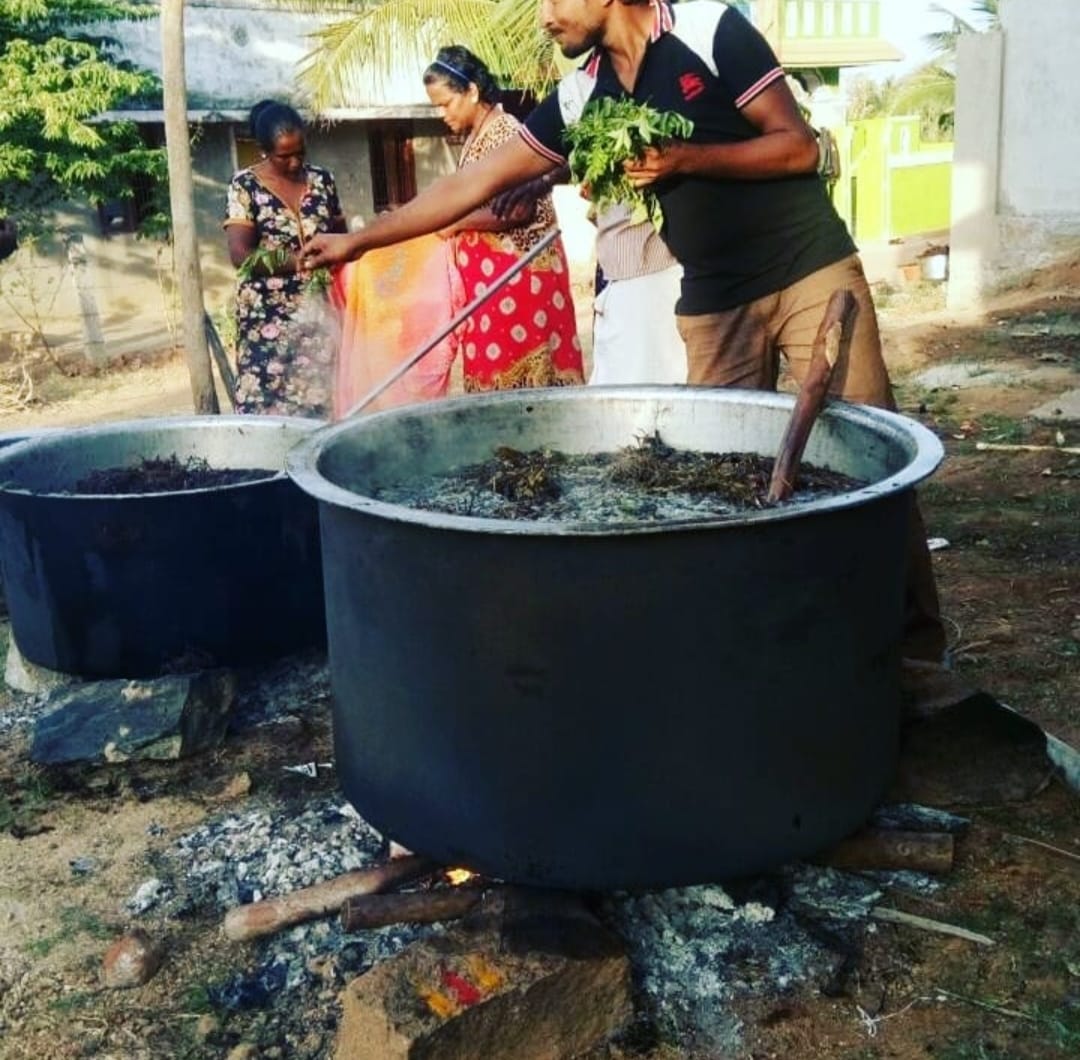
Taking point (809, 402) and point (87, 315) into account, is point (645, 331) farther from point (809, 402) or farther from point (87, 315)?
point (87, 315)

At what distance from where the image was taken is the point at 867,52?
24.9m

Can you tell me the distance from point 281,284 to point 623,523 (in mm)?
3806

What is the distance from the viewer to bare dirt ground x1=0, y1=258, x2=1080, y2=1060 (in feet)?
8.10

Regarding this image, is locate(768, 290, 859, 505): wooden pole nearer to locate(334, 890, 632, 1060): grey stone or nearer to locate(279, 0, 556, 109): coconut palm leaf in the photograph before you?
locate(334, 890, 632, 1060): grey stone

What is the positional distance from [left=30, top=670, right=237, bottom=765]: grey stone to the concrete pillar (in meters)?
10.7

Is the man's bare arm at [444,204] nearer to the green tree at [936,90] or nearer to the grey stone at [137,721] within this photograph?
the grey stone at [137,721]

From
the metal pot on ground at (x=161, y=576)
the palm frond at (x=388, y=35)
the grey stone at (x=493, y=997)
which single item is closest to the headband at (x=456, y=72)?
the metal pot on ground at (x=161, y=576)

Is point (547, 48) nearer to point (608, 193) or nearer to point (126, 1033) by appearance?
point (608, 193)

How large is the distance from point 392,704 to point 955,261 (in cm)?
1156

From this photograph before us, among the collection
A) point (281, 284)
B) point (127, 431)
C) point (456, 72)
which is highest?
point (456, 72)

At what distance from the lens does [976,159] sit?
41.0 feet

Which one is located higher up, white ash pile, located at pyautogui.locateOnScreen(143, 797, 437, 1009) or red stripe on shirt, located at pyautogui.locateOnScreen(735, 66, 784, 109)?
red stripe on shirt, located at pyautogui.locateOnScreen(735, 66, 784, 109)

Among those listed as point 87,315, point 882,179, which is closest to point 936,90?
point 882,179

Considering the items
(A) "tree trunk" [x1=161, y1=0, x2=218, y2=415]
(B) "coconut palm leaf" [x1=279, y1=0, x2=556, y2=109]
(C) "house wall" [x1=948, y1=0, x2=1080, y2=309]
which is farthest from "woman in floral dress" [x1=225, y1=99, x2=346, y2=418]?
(C) "house wall" [x1=948, y1=0, x2=1080, y2=309]
